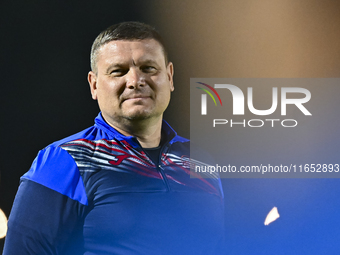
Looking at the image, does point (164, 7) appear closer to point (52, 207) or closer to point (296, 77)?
point (296, 77)

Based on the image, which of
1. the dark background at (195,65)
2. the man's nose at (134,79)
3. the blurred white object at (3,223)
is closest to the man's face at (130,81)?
the man's nose at (134,79)

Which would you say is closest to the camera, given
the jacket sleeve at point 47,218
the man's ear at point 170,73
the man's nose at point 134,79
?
the jacket sleeve at point 47,218

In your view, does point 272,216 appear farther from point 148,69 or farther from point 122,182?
point 148,69

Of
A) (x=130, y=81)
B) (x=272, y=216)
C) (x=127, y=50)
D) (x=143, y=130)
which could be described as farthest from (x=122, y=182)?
(x=272, y=216)

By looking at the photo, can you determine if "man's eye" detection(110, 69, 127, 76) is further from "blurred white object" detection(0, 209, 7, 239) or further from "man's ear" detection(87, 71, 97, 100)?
"blurred white object" detection(0, 209, 7, 239)

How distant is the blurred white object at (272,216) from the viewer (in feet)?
5.23

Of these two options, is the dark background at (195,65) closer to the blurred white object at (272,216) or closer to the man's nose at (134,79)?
the blurred white object at (272,216)

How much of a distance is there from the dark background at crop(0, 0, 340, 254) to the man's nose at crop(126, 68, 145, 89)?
1.04 feet

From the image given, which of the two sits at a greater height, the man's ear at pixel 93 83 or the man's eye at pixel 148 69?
the man's eye at pixel 148 69

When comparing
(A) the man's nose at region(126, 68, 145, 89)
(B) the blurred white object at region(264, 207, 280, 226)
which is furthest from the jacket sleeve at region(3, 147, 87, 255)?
(B) the blurred white object at region(264, 207, 280, 226)

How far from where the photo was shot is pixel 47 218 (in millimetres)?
1208

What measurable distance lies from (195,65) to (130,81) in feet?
1.44

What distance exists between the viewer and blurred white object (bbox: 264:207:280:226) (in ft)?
5.23

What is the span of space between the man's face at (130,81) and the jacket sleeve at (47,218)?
0.35 meters
